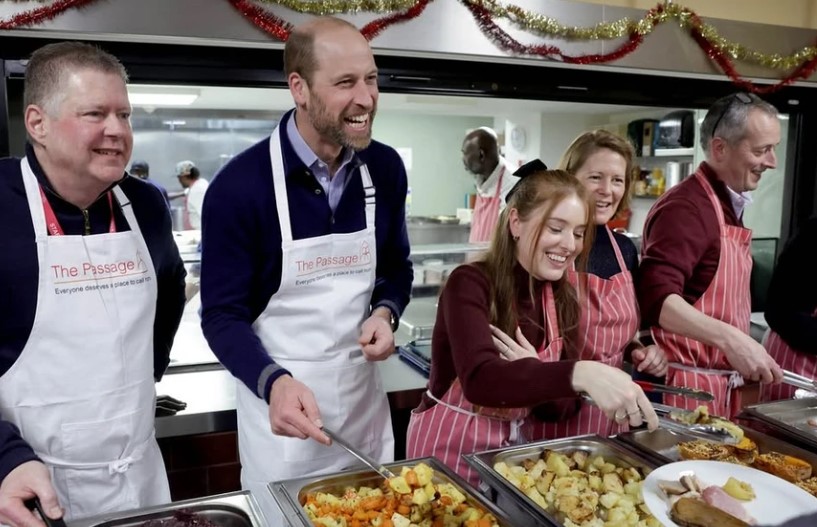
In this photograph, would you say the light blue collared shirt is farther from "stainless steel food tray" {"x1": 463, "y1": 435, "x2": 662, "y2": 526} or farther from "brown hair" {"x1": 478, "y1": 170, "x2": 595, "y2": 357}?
"stainless steel food tray" {"x1": 463, "y1": 435, "x2": 662, "y2": 526}

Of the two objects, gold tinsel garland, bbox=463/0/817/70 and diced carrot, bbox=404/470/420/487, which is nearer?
diced carrot, bbox=404/470/420/487

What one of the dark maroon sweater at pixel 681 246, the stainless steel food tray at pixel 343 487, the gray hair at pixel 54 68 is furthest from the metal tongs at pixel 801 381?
the gray hair at pixel 54 68

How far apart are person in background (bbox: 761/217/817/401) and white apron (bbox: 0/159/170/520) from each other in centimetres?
193

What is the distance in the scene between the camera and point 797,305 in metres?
2.19

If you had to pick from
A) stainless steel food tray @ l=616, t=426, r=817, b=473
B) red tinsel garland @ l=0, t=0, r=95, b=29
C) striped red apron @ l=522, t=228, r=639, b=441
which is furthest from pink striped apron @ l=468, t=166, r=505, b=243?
red tinsel garland @ l=0, t=0, r=95, b=29

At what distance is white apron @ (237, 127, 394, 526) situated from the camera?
1.55 meters

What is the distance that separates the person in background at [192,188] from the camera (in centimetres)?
537

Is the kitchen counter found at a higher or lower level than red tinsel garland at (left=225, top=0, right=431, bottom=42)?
lower

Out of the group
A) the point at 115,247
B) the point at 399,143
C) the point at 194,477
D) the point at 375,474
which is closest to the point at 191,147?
the point at 399,143

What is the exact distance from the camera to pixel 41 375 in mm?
1293

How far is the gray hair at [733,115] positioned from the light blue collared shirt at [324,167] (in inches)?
46.1

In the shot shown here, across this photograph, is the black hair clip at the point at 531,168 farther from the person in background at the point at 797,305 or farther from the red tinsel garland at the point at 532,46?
the person in background at the point at 797,305

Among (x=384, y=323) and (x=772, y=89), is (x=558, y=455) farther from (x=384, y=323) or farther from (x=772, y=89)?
(x=772, y=89)

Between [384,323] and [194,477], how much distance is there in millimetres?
974
